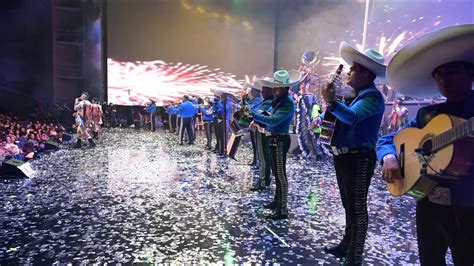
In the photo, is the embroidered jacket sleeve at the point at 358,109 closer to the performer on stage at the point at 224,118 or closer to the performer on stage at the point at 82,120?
the performer on stage at the point at 224,118

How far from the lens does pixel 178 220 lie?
15.7 ft

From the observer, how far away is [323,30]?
20.8 metres

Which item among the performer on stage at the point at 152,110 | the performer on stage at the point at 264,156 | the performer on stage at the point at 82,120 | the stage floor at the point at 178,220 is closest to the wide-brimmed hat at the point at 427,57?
the stage floor at the point at 178,220

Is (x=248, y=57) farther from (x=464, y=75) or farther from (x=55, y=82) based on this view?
(x=464, y=75)

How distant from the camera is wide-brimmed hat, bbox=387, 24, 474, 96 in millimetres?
1779

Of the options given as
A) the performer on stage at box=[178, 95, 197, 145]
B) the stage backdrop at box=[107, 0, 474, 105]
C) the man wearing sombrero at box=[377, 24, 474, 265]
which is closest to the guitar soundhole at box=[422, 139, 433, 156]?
the man wearing sombrero at box=[377, 24, 474, 265]

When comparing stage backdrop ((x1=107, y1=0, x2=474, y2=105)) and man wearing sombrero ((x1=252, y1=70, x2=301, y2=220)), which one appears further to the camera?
stage backdrop ((x1=107, y1=0, x2=474, y2=105))

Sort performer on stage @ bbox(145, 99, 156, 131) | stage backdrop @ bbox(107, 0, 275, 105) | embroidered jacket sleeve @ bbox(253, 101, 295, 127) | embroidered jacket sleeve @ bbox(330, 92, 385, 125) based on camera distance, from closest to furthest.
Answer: embroidered jacket sleeve @ bbox(330, 92, 385, 125), embroidered jacket sleeve @ bbox(253, 101, 295, 127), performer on stage @ bbox(145, 99, 156, 131), stage backdrop @ bbox(107, 0, 275, 105)

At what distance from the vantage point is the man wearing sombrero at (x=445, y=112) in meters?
1.78

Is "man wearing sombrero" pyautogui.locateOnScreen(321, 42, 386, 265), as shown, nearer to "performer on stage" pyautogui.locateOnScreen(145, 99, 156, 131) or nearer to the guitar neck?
the guitar neck

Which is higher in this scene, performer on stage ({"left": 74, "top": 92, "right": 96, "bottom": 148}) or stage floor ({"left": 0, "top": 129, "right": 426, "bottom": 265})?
performer on stage ({"left": 74, "top": 92, "right": 96, "bottom": 148})

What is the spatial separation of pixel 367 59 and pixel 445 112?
45.8 inches

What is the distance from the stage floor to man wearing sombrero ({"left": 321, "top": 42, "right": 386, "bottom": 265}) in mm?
664

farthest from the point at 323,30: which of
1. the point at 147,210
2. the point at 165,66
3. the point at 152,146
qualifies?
the point at 147,210
